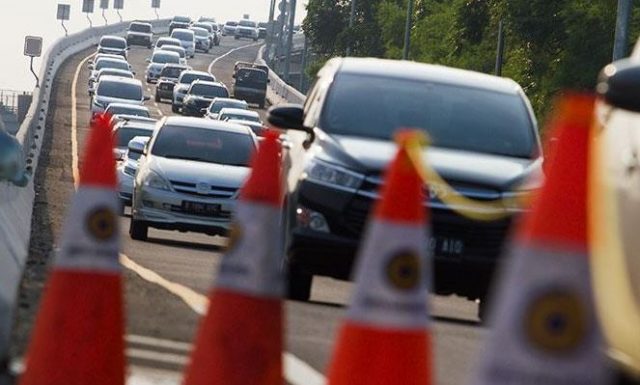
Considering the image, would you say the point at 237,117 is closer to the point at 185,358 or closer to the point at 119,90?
the point at 119,90

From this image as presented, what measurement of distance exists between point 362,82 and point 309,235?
1.53 meters

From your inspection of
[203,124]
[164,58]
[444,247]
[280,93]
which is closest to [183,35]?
[164,58]

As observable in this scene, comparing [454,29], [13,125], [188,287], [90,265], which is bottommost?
[13,125]

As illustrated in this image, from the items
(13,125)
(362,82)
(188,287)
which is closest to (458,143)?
(362,82)

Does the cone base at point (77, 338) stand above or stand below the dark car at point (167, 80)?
above

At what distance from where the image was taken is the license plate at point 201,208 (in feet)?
85.1

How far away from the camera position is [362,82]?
15.7 metres

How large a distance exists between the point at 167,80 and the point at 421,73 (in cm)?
7671

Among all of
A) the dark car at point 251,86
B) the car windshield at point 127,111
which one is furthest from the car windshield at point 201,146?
the dark car at point 251,86

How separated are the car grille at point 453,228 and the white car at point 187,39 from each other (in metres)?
118

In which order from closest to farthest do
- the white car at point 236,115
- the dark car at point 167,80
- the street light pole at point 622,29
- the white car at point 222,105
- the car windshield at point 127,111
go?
the street light pole at point 622,29, the car windshield at point 127,111, the white car at point 236,115, the white car at point 222,105, the dark car at point 167,80

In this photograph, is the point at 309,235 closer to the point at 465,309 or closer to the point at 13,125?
the point at 465,309

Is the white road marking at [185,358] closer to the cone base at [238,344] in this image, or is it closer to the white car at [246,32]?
the cone base at [238,344]

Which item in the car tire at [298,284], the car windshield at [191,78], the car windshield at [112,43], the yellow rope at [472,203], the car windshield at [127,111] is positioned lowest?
the car windshield at [112,43]
